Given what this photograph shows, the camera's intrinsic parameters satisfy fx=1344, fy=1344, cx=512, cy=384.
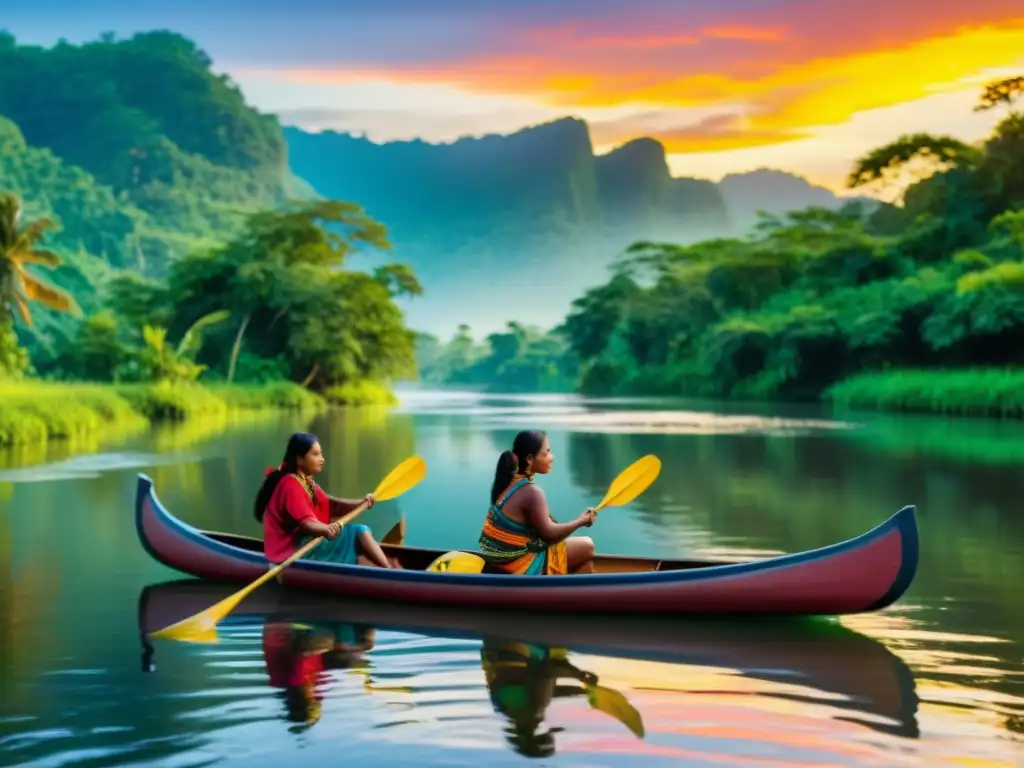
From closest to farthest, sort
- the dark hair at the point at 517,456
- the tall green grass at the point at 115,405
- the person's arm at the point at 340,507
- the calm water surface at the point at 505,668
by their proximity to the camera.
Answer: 1. the calm water surface at the point at 505,668
2. the dark hair at the point at 517,456
3. the person's arm at the point at 340,507
4. the tall green grass at the point at 115,405

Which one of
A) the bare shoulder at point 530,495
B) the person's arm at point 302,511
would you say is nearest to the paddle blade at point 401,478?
the person's arm at point 302,511

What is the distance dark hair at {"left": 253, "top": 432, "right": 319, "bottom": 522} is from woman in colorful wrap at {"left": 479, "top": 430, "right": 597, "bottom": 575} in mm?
1199

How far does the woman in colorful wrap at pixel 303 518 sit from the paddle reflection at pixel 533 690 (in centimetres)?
140

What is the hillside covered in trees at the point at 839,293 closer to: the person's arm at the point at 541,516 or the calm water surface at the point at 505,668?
the calm water surface at the point at 505,668

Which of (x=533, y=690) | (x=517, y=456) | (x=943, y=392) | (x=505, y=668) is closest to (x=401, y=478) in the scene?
(x=517, y=456)

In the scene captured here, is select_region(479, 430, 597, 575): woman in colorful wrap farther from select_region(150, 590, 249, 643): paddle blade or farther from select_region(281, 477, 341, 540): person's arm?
select_region(150, 590, 249, 643): paddle blade

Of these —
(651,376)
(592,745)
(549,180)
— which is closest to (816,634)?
(592,745)

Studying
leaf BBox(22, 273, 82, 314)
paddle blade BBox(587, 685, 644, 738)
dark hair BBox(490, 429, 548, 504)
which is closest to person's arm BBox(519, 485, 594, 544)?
dark hair BBox(490, 429, 548, 504)

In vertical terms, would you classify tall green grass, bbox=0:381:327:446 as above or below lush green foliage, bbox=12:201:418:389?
below

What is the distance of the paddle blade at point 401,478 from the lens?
9.29 meters

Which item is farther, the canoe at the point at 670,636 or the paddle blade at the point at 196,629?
the paddle blade at the point at 196,629

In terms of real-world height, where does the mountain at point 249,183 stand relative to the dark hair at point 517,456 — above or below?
above

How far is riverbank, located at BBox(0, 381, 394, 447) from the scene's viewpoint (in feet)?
76.7

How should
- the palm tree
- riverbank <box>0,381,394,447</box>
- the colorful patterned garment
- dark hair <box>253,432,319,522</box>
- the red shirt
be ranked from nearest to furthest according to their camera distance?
the colorful patterned garment < dark hair <box>253,432,319,522</box> < the red shirt < riverbank <box>0,381,394,447</box> < the palm tree
